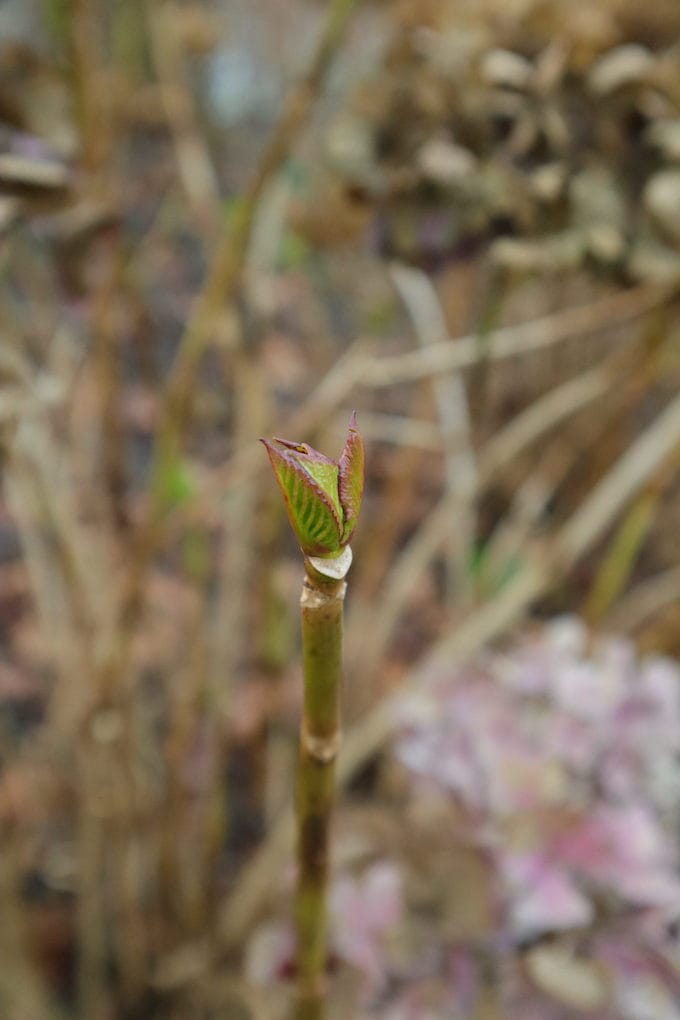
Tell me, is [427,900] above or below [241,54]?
below

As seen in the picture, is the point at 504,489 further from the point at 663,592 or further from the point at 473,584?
the point at 663,592

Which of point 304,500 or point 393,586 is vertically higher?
point 393,586

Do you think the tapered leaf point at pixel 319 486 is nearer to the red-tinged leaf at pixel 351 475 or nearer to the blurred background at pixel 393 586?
the red-tinged leaf at pixel 351 475

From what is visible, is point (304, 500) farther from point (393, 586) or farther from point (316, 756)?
point (393, 586)

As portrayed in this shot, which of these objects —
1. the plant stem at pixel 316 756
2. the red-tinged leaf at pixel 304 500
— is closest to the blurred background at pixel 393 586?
the plant stem at pixel 316 756

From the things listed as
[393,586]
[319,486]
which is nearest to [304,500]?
[319,486]

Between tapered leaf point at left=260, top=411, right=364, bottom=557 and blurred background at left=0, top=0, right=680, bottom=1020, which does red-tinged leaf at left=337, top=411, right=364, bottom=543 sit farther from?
blurred background at left=0, top=0, right=680, bottom=1020

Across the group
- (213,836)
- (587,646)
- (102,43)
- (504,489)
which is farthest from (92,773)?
(102,43)
